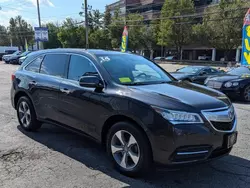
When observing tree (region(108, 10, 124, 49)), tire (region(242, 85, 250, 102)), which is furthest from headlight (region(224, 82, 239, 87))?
tree (region(108, 10, 124, 49))

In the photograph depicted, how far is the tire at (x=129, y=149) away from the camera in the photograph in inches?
127

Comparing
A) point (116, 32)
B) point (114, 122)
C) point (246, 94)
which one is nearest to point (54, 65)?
point (114, 122)

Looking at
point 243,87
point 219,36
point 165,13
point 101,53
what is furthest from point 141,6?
point 101,53

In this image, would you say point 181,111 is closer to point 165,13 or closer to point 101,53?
point 101,53

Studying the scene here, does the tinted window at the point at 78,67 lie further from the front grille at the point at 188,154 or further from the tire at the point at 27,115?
the front grille at the point at 188,154

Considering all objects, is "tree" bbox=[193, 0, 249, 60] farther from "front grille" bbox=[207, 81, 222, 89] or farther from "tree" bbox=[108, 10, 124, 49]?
"front grille" bbox=[207, 81, 222, 89]

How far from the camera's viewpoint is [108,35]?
5397cm

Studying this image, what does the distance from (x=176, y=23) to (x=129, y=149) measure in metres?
42.7

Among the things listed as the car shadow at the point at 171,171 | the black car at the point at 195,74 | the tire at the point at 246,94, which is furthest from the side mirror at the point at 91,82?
the black car at the point at 195,74

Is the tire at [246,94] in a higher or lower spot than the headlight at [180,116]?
lower

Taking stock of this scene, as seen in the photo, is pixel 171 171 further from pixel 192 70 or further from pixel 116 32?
pixel 116 32

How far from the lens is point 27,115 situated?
5.30 meters

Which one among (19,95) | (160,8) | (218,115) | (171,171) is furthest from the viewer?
(160,8)

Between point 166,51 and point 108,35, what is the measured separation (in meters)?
16.1
